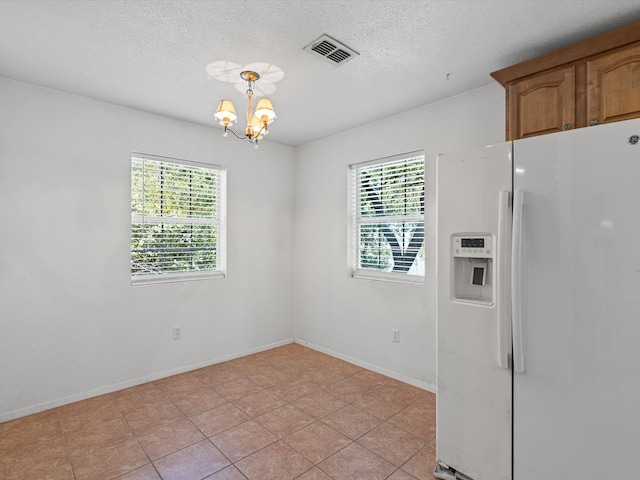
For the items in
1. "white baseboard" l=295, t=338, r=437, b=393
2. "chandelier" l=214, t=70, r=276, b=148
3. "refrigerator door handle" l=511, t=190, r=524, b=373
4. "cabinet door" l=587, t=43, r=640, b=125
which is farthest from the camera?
"white baseboard" l=295, t=338, r=437, b=393

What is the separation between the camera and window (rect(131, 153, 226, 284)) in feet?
10.8

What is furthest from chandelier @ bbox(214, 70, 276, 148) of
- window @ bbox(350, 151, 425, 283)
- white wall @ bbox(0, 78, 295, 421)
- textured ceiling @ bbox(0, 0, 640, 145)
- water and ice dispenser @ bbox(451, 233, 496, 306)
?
window @ bbox(350, 151, 425, 283)

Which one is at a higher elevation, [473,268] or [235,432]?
[473,268]

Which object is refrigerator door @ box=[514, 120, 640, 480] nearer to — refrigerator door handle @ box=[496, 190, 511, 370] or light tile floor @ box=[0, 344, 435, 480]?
refrigerator door handle @ box=[496, 190, 511, 370]

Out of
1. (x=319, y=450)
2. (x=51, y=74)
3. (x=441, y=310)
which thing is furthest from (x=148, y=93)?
(x=319, y=450)

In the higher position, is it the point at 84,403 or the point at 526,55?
the point at 526,55

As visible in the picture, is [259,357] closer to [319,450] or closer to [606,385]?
[319,450]

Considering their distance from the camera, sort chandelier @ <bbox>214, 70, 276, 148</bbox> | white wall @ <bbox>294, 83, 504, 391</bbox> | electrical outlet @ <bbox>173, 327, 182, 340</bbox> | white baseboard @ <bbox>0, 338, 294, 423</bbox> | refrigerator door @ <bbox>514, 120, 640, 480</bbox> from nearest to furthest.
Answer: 1. refrigerator door @ <bbox>514, 120, 640, 480</bbox>
2. chandelier @ <bbox>214, 70, 276, 148</bbox>
3. white baseboard @ <bbox>0, 338, 294, 423</bbox>
4. white wall @ <bbox>294, 83, 504, 391</bbox>
5. electrical outlet @ <bbox>173, 327, 182, 340</bbox>

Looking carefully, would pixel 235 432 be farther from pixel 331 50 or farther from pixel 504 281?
pixel 331 50

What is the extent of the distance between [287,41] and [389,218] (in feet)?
6.42

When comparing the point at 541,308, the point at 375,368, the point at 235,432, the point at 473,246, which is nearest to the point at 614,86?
the point at 473,246

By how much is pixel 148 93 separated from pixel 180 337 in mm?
2319

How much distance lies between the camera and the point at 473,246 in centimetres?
188

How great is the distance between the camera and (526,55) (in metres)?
2.24
